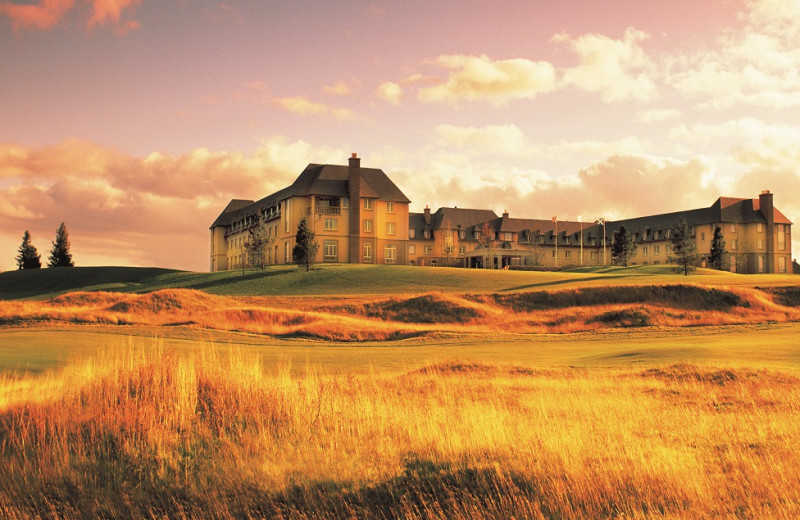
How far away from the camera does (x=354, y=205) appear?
9425 cm

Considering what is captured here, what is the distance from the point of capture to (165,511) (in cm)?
1016

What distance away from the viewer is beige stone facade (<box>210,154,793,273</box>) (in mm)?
94250

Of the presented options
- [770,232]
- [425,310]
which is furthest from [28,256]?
[770,232]

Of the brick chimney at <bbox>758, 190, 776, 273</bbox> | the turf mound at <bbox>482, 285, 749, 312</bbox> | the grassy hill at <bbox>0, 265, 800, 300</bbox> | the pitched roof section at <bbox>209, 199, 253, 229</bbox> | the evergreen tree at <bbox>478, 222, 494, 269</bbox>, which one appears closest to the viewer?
the turf mound at <bbox>482, 285, 749, 312</bbox>

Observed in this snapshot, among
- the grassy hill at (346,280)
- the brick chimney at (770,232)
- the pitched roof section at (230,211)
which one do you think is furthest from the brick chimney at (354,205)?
the brick chimney at (770,232)

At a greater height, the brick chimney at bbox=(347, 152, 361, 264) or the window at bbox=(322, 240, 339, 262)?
the brick chimney at bbox=(347, 152, 361, 264)

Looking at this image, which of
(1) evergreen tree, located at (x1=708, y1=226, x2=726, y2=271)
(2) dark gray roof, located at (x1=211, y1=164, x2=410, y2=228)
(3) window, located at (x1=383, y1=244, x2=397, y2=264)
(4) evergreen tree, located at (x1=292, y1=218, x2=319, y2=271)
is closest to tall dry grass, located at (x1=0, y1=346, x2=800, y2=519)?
(4) evergreen tree, located at (x1=292, y1=218, x2=319, y2=271)

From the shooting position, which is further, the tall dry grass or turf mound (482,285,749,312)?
turf mound (482,285,749,312)

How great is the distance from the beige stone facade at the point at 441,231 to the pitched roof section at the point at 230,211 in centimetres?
18

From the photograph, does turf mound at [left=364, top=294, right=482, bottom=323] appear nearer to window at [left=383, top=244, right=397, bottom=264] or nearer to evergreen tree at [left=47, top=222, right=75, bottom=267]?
window at [left=383, top=244, right=397, bottom=264]

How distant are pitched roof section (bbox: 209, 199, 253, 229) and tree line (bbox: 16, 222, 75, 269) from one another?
82.1ft

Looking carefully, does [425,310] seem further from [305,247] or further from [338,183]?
[338,183]

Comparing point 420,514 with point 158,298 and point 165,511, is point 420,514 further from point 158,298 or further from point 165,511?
point 158,298

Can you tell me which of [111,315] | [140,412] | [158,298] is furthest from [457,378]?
[158,298]
